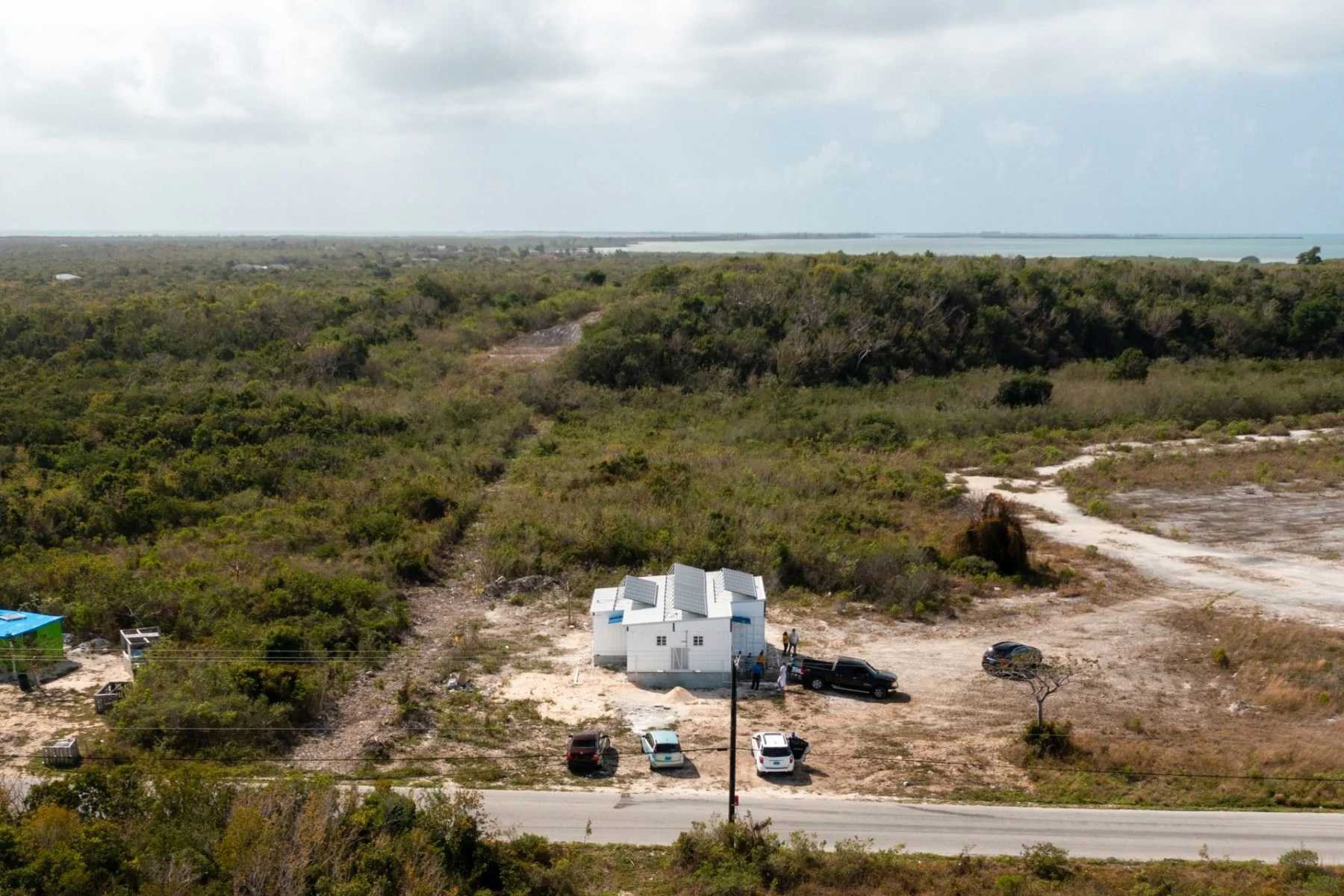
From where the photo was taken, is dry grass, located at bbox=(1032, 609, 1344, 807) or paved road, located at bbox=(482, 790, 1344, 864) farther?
dry grass, located at bbox=(1032, 609, 1344, 807)

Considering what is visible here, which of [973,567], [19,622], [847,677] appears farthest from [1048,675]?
[19,622]

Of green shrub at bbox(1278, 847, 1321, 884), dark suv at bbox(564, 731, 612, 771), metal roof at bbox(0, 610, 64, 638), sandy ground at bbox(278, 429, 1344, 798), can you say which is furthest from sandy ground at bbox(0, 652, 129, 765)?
green shrub at bbox(1278, 847, 1321, 884)

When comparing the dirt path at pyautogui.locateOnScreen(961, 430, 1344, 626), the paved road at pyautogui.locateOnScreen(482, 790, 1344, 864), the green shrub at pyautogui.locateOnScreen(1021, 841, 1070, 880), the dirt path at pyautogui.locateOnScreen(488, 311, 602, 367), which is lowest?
the paved road at pyautogui.locateOnScreen(482, 790, 1344, 864)

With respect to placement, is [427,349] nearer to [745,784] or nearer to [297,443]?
[297,443]

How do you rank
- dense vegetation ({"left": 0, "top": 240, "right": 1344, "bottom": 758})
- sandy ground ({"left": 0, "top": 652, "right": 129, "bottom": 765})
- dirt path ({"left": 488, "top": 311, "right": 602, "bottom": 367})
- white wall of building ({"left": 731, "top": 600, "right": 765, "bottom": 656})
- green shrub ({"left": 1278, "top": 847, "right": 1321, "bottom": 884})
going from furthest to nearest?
dirt path ({"left": 488, "top": 311, "right": 602, "bottom": 367}), dense vegetation ({"left": 0, "top": 240, "right": 1344, "bottom": 758}), white wall of building ({"left": 731, "top": 600, "right": 765, "bottom": 656}), sandy ground ({"left": 0, "top": 652, "right": 129, "bottom": 765}), green shrub ({"left": 1278, "top": 847, "right": 1321, "bottom": 884})

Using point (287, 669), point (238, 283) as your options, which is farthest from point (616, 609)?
point (238, 283)

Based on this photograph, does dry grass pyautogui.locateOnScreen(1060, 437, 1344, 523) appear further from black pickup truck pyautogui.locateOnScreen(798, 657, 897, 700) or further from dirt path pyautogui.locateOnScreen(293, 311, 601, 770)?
dirt path pyautogui.locateOnScreen(293, 311, 601, 770)

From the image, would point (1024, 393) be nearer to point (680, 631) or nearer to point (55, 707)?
point (680, 631)

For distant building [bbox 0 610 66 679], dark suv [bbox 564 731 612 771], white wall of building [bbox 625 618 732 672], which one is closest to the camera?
dark suv [bbox 564 731 612 771]
